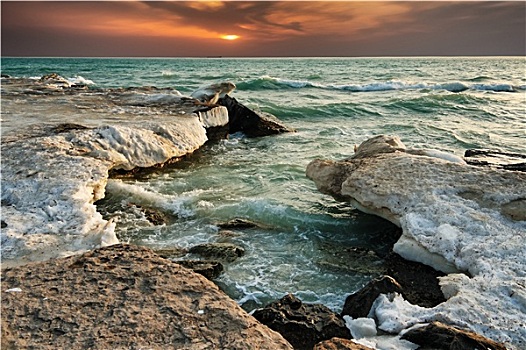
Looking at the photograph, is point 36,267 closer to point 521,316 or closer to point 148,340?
point 148,340

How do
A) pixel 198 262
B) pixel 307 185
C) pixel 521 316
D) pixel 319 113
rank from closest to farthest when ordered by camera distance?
pixel 521 316
pixel 198 262
pixel 307 185
pixel 319 113

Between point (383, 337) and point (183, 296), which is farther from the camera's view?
point (383, 337)

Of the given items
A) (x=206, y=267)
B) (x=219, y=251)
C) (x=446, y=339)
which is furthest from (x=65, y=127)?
(x=446, y=339)

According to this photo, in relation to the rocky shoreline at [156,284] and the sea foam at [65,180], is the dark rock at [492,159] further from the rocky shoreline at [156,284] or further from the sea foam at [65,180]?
the sea foam at [65,180]

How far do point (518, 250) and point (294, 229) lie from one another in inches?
126

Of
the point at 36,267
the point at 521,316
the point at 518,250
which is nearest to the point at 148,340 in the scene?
the point at 36,267

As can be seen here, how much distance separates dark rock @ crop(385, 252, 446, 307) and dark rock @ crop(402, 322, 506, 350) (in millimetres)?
947

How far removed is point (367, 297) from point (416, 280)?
3.07ft

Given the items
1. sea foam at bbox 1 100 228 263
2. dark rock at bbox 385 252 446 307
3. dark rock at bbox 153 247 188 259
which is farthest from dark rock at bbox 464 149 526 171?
sea foam at bbox 1 100 228 263

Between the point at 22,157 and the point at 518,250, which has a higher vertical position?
the point at 22,157

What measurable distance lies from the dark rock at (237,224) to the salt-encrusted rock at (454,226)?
141 centimetres

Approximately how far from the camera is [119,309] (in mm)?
3025

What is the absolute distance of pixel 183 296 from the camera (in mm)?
3252

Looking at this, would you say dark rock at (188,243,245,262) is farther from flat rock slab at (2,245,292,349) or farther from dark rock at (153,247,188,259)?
flat rock slab at (2,245,292,349)
